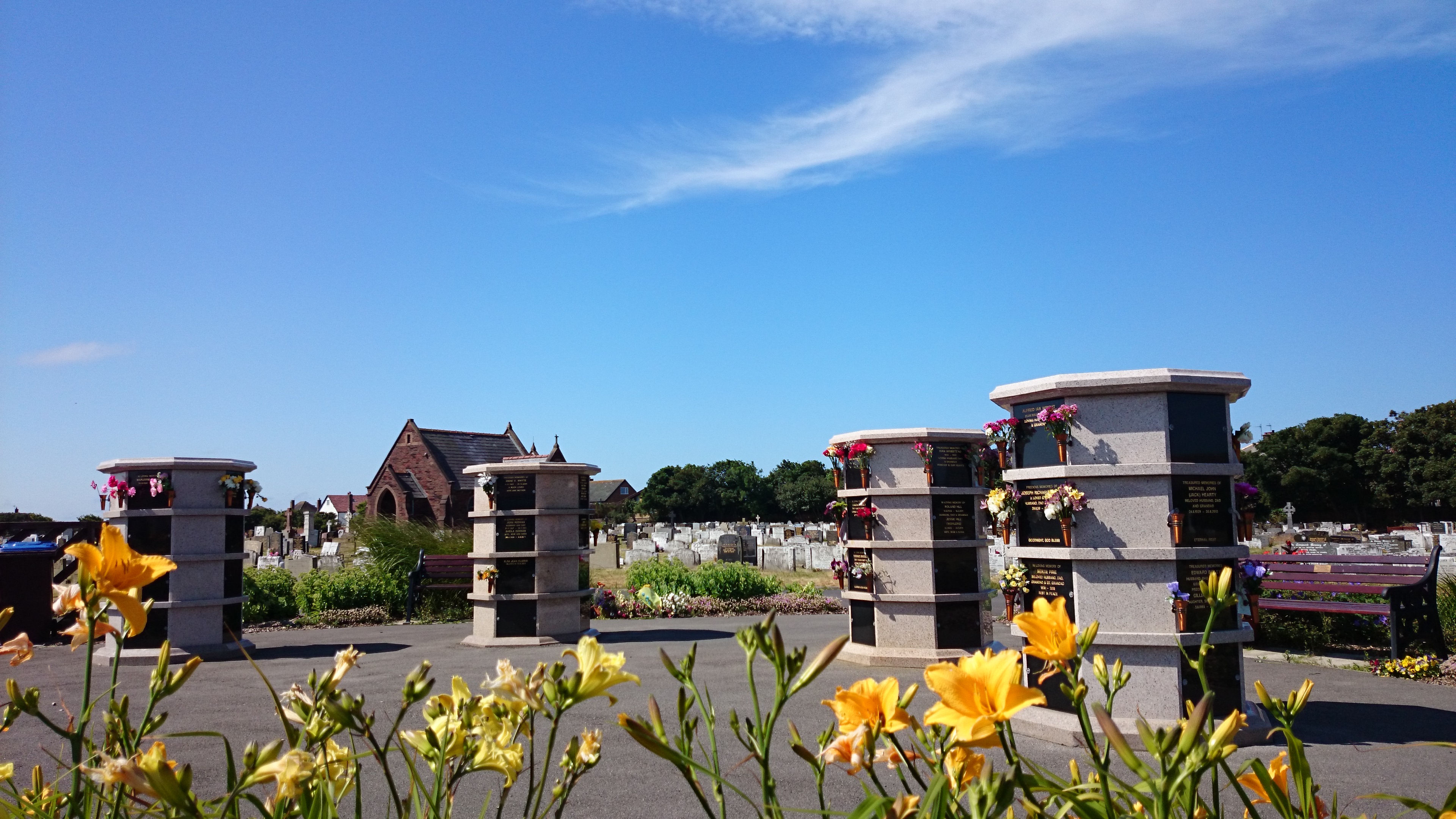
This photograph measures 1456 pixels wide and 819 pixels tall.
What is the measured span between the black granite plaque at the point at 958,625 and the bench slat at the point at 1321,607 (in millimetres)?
4002

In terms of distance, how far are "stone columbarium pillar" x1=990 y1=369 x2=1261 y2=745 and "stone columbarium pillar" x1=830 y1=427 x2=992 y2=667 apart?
12.0 ft

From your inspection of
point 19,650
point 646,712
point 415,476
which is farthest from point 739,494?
point 19,650

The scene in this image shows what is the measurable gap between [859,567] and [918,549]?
32.1 inches

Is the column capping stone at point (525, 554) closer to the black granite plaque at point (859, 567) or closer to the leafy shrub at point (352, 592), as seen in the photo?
the black granite plaque at point (859, 567)

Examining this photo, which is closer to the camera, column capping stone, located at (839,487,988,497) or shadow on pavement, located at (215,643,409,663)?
column capping stone, located at (839,487,988,497)

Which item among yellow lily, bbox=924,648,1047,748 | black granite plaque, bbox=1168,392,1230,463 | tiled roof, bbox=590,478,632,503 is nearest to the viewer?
yellow lily, bbox=924,648,1047,748

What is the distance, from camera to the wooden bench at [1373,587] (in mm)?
10617

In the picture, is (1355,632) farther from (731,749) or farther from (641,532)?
(641,532)

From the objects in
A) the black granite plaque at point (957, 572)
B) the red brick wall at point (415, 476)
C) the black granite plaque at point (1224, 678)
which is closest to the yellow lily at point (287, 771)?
the black granite plaque at point (1224, 678)

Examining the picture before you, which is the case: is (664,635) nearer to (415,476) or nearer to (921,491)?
(921,491)

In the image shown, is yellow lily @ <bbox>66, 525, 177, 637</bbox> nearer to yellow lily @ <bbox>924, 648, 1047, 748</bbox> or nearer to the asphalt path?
yellow lily @ <bbox>924, 648, 1047, 748</bbox>

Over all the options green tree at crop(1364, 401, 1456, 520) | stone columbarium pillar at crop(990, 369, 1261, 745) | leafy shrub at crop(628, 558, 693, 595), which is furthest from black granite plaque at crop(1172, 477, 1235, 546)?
green tree at crop(1364, 401, 1456, 520)

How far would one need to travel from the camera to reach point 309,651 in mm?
13508

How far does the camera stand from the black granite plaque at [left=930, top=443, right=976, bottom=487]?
1170cm
